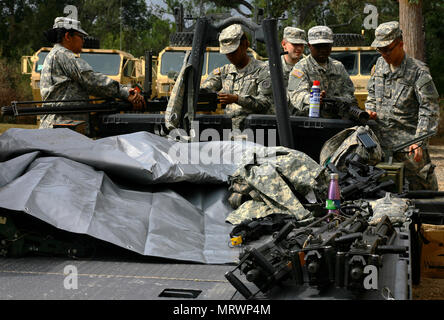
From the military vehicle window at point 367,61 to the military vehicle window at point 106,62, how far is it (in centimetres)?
470

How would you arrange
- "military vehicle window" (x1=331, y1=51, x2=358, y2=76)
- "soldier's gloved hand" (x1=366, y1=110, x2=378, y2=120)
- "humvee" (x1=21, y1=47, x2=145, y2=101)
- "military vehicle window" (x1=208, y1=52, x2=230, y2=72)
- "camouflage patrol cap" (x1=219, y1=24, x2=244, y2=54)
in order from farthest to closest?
"humvee" (x1=21, y1=47, x2=145, y2=101) → "military vehicle window" (x1=331, y1=51, x2=358, y2=76) → "military vehicle window" (x1=208, y1=52, x2=230, y2=72) → "soldier's gloved hand" (x1=366, y1=110, x2=378, y2=120) → "camouflage patrol cap" (x1=219, y1=24, x2=244, y2=54)

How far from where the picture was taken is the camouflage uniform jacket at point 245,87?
5012mm

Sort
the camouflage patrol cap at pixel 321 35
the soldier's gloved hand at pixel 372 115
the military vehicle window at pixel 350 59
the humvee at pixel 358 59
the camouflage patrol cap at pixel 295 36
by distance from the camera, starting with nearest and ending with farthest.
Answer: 1. the camouflage patrol cap at pixel 321 35
2. the soldier's gloved hand at pixel 372 115
3. the camouflage patrol cap at pixel 295 36
4. the humvee at pixel 358 59
5. the military vehicle window at pixel 350 59

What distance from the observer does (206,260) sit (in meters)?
2.85

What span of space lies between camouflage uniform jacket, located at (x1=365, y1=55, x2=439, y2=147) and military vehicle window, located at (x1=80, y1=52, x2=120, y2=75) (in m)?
8.39

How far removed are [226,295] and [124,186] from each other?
4.24ft

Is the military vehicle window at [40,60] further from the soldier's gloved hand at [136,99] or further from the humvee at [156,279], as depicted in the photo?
the humvee at [156,279]

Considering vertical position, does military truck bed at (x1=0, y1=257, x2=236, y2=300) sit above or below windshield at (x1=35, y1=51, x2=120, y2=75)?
below

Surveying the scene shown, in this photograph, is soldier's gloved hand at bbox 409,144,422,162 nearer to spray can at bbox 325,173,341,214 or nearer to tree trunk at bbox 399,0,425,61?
spray can at bbox 325,173,341,214

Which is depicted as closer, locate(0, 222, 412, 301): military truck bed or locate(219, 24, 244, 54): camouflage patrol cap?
locate(0, 222, 412, 301): military truck bed

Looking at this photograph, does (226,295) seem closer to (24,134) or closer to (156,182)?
(156,182)

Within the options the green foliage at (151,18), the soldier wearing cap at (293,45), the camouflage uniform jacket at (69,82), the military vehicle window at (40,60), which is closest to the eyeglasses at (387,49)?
the soldier wearing cap at (293,45)

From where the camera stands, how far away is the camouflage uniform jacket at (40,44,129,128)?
5277 mm

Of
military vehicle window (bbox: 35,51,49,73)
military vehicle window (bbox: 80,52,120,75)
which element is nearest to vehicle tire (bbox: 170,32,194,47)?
military vehicle window (bbox: 80,52,120,75)
